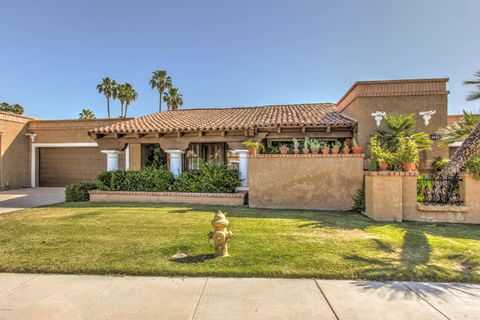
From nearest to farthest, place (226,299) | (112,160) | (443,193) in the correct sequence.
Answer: (226,299) < (443,193) < (112,160)

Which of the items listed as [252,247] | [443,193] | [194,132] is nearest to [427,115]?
[443,193]

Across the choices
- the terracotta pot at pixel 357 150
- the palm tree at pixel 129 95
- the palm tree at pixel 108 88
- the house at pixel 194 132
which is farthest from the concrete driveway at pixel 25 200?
the palm tree at pixel 108 88

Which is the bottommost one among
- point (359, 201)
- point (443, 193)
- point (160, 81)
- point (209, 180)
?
point (359, 201)

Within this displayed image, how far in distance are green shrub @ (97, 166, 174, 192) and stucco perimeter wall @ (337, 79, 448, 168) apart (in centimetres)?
871

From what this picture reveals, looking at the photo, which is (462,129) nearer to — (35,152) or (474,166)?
(474,166)

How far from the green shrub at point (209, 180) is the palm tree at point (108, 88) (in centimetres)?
3152

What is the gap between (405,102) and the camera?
11203 mm

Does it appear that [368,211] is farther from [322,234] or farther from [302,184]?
[322,234]

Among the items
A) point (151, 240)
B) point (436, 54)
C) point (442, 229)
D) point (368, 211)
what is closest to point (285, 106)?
point (436, 54)

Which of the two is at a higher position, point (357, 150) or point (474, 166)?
point (357, 150)

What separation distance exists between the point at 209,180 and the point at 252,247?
20.5ft

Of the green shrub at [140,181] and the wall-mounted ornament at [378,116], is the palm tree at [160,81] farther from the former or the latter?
the wall-mounted ornament at [378,116]

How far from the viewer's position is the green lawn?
4344mm

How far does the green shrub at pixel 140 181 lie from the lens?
468 inches
